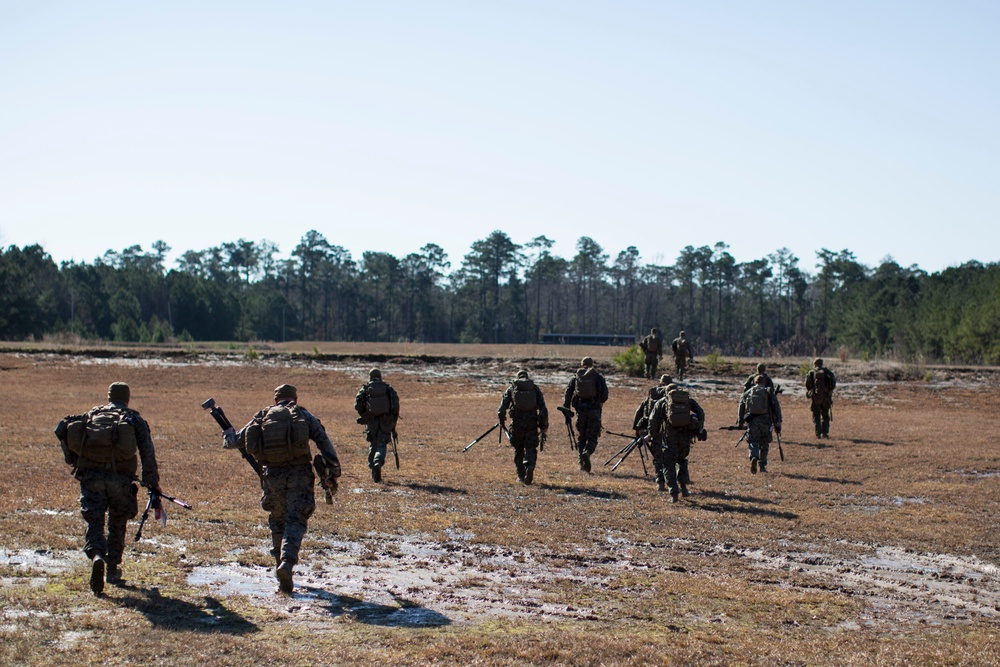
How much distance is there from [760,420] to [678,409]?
12.9 feet

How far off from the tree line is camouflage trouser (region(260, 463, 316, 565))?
239 ft

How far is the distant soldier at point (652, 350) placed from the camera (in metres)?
42.7

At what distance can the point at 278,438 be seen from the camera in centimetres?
942

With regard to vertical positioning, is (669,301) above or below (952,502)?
above

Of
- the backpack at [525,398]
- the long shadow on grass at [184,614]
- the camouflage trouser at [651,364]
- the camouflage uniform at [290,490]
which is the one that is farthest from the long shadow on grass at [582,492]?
the camouflage trouser at [651,364]

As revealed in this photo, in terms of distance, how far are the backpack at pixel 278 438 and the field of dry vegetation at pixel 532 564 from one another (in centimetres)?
122

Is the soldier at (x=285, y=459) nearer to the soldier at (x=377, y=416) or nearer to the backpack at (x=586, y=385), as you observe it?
the soldier at (x=377, y=416)

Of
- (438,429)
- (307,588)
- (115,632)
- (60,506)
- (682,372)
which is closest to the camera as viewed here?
(115,632)

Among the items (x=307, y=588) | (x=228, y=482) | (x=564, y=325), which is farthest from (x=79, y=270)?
(x=307, y=588)

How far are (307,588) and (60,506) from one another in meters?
5.40

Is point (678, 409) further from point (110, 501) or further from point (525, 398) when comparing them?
point (110, 501)

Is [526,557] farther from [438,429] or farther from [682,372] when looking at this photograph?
[682,372]

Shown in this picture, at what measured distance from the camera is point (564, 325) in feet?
405

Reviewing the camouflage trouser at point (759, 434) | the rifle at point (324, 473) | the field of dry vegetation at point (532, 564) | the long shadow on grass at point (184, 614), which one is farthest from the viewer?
the camouflage trouser at point (759, 434)
